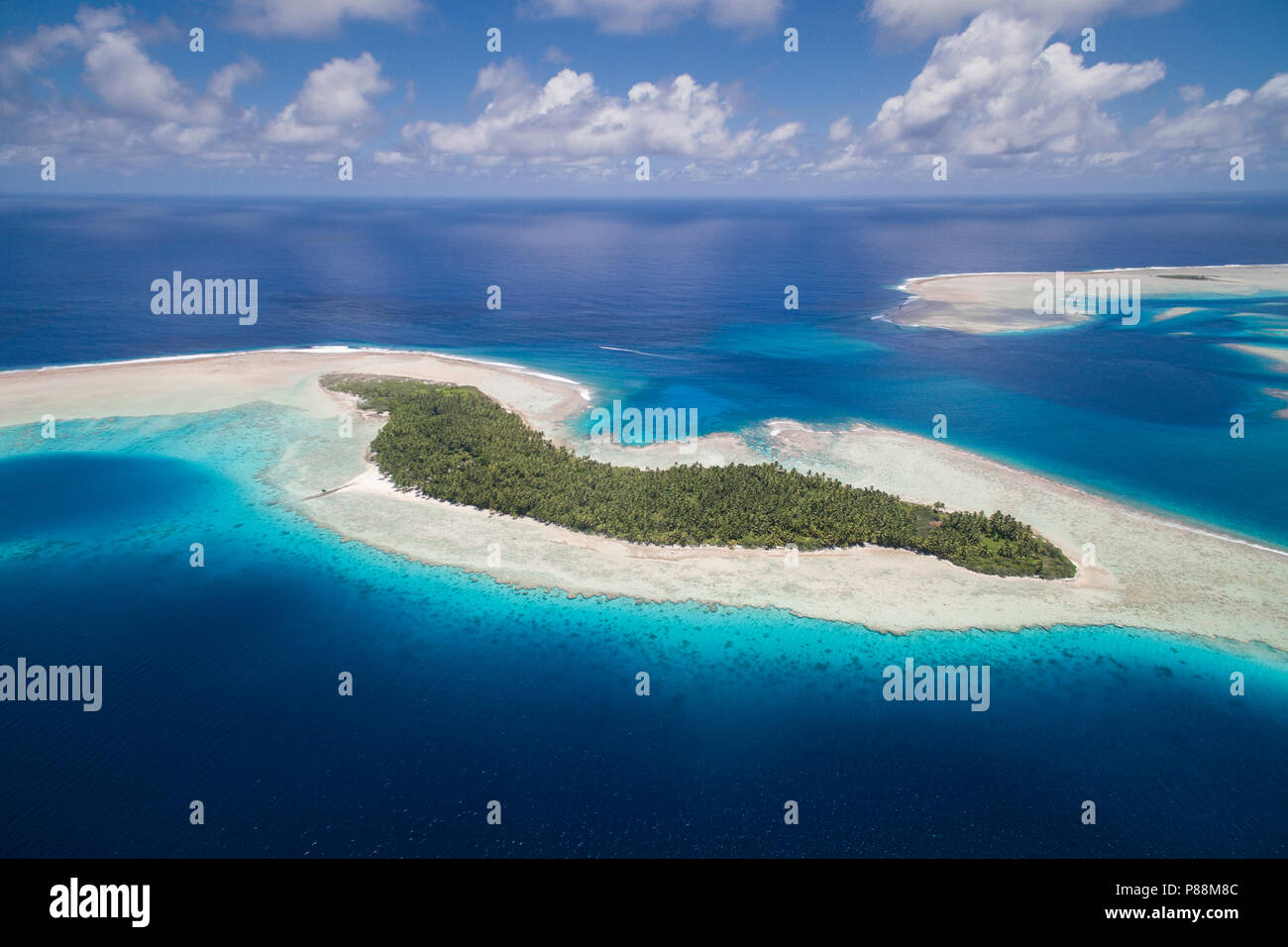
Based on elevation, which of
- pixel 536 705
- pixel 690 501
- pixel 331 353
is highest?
pixel 331 353

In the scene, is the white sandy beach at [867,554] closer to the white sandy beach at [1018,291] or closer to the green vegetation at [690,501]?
the green vegetation at [690,501]

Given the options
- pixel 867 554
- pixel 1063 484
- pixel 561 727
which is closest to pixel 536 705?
pixel 561 727

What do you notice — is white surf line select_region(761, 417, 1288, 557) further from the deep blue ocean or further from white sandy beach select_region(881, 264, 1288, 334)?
white sandy beach select_region(881, 264, 1288, 334)

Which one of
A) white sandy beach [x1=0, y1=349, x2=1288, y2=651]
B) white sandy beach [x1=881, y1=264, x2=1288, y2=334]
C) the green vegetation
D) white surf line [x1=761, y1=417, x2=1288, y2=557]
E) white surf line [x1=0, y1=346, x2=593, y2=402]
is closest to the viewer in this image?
white sandy beach [x1=0, y1=349, x2=1288, y2=651]

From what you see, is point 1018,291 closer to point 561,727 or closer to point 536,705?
point 536,705

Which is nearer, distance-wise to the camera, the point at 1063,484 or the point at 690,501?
the point at 690,501

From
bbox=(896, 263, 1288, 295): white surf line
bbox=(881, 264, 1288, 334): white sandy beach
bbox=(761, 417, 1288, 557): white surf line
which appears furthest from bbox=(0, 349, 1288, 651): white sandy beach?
bbox=(896, 263, 1288, 295): white surf line

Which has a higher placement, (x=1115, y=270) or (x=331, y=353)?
(x=1115, y=270)

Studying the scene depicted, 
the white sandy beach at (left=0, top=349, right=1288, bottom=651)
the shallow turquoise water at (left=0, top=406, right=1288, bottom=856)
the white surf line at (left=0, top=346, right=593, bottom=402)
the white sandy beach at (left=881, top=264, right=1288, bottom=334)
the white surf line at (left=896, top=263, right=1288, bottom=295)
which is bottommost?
the shallow turquoise water at (left=0, top=406, right=1288, bottom=856)

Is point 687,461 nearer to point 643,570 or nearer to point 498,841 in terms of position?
point 643,570
